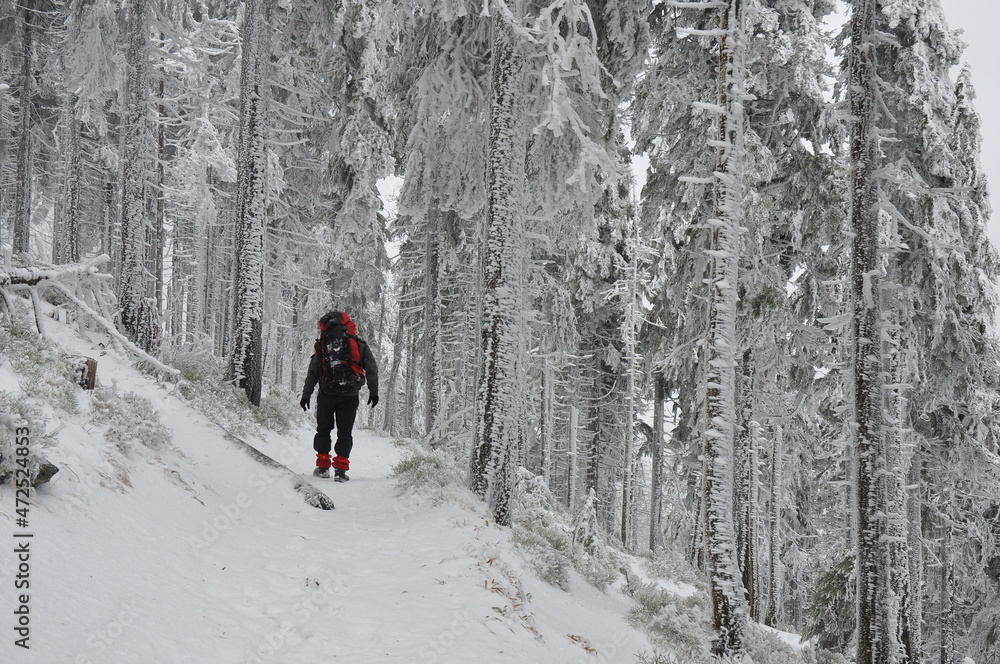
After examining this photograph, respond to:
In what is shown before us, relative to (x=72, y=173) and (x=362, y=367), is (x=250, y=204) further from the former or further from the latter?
(x=72, y=173)

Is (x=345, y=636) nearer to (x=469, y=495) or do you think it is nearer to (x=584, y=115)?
(x=469, y=495)

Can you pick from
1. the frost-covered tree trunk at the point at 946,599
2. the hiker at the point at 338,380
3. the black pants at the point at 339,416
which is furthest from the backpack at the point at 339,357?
the frost-covered tree trunk at the point at 946,599

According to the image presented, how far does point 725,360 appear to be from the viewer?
21.8ft

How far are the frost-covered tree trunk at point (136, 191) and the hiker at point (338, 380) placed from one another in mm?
5001

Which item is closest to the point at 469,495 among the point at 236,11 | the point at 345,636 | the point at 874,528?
the point at 345,636

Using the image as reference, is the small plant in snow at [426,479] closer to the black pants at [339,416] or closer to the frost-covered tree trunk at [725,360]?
the black pants at [339,416]

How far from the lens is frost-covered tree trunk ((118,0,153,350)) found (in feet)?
38.1

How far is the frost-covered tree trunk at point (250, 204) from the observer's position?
11.5m

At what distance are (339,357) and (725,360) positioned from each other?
15.9ft

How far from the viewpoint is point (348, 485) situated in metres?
8.30

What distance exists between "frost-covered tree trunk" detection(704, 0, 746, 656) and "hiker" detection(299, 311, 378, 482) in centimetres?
427

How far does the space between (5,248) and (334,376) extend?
12.6ft

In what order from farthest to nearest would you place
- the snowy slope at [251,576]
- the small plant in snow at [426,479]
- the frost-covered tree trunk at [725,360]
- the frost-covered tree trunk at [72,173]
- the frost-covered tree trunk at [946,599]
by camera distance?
1. the frost-covered tree trunk at [72,173]
2. the frost-covered tree trunk at [946,599]
3. the small plant in snow at [426,479]
4. the frost-covered tree trunk at [725,360]
5. the snowy slope at [251,576]

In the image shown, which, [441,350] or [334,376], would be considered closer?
[334,376]
